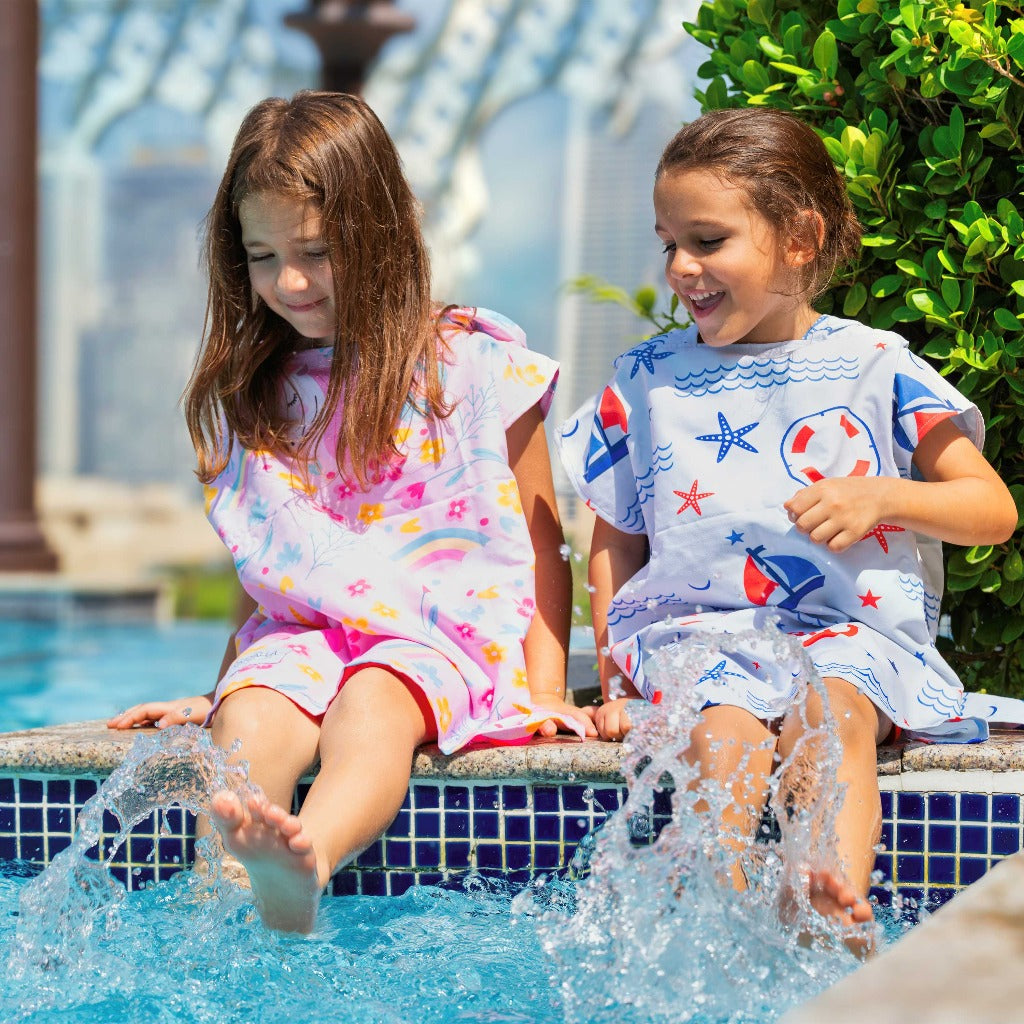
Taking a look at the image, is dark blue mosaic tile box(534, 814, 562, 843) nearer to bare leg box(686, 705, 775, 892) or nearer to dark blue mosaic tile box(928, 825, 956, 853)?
bare leg box(686, 705, 775, 892)

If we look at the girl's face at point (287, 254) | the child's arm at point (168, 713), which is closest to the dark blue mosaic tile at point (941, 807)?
the child's arm at point (168, 713)

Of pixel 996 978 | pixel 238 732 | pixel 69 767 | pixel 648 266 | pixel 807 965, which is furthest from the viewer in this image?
pixel 648 266

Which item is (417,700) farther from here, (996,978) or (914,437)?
(996,978)

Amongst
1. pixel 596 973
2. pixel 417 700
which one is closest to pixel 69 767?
pixel 417 700

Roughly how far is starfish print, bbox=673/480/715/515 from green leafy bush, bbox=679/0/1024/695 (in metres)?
0.44

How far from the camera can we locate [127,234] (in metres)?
17.2

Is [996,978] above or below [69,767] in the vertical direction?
above

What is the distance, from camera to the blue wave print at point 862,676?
1840 millimetres

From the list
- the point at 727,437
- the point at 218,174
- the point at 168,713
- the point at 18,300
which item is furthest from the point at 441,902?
the point at 218,174

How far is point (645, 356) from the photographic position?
7.42 ft

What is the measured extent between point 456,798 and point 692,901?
0.47 metres

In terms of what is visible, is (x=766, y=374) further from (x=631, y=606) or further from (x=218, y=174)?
(x=218, y=174)

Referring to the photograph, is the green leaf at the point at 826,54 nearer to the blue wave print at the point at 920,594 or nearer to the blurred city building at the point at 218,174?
the blue wave print at the point at 920,594

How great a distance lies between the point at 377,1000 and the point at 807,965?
47 centimetres
